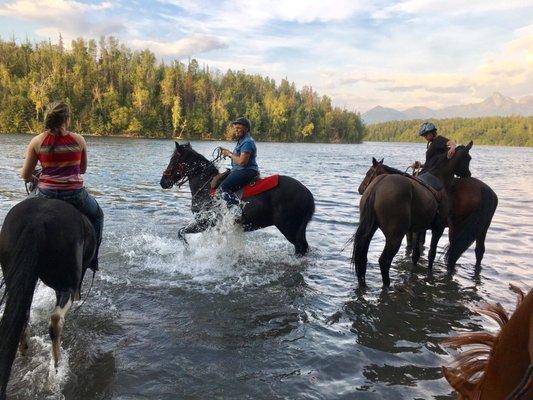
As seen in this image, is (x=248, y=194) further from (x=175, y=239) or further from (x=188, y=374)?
(x=188, y=374)

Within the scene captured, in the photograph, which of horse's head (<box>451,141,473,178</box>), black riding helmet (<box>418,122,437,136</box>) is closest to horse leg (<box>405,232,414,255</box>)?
horse's head (<box>451,141,473,178</box>)

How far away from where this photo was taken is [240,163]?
28.1 feet

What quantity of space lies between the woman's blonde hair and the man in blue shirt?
14.1 ft

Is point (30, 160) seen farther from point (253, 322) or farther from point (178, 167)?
point (178, 167)

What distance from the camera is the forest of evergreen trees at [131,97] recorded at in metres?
86.0

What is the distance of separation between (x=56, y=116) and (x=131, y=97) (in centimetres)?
10563

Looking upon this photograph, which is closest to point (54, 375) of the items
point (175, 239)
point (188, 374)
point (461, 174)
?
point (188, 374)

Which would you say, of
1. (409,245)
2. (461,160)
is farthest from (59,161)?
(409,245)

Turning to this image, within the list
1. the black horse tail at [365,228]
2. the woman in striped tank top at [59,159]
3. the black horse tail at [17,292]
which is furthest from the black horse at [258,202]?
the black horse tail at [17,292]

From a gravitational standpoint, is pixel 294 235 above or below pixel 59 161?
below

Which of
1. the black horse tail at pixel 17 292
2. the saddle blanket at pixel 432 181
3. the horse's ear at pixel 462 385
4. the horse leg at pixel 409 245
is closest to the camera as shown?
the horse's ear at pixel 462 385

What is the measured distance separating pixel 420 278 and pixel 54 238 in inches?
272

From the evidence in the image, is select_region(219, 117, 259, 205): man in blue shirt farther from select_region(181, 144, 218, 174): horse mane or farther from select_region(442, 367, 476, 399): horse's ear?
select_region(442, 367, 476, 399): horse's ear

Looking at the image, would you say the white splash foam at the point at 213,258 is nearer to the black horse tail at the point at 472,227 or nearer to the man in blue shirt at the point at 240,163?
the man in blue shirt at the point at 240,163
